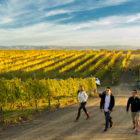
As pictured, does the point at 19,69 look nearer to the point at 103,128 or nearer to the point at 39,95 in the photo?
the point at 39,95

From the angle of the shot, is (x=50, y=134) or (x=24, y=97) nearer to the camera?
(x=50, y=134)

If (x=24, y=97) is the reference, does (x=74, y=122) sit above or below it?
below

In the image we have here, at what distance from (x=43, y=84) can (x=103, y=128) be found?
7893 millimetres

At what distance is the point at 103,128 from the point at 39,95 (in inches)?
295

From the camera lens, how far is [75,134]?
29.8ft

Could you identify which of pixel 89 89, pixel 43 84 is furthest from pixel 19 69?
pixel 43 84

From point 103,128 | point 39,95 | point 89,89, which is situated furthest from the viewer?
point 89,89

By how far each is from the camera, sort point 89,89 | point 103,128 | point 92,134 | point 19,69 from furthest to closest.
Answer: point 19,69, point 89,89, point 103,128, point 92,134

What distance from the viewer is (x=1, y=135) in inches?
374

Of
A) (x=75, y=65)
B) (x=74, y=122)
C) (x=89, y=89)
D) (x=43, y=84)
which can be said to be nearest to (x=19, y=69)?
(x=75, y=65)

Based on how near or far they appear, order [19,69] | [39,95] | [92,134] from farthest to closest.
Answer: [19,69] < [39,95] < [92,134]

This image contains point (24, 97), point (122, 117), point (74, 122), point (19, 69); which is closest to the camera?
point (74, 122)

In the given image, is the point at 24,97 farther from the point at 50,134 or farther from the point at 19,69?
the point at 19,69

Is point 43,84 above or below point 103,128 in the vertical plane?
above
